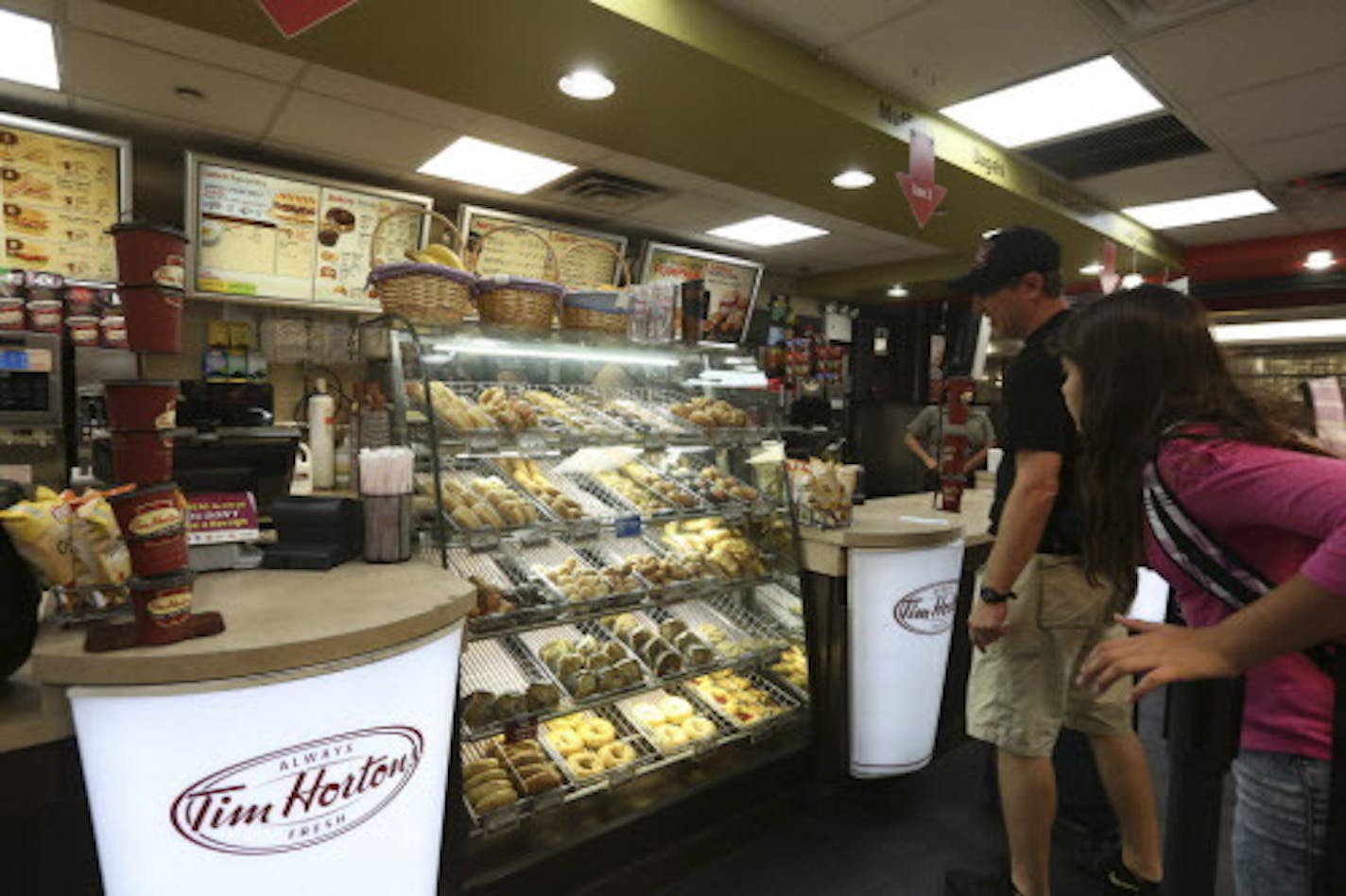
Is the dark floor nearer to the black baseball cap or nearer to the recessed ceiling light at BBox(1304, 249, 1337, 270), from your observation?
the black baseball cap

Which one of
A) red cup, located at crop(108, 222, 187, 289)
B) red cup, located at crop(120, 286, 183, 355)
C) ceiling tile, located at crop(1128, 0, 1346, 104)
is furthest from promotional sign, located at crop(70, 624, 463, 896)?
ceiling tile, located at crop(1128, 0, 1346, 104)

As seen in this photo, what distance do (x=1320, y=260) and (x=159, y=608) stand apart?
28.5ft

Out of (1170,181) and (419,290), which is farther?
(1170,181)

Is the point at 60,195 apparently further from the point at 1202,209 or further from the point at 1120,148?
the point at 1202,209

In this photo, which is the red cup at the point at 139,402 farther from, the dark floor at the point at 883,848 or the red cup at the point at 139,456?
the dark floor at the point at 883,848

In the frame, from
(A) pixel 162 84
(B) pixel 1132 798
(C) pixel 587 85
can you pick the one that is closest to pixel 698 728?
(B) pixel 1132 798

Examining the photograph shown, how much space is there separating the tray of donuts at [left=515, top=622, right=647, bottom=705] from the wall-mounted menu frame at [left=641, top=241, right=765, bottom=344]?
4268 millimetres

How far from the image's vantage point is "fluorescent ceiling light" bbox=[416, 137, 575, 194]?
4676 mm

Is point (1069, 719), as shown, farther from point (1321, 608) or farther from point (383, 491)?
point (383, 491)

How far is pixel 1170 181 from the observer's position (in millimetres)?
5305

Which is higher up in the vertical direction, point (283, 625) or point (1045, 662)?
point (283, 625)

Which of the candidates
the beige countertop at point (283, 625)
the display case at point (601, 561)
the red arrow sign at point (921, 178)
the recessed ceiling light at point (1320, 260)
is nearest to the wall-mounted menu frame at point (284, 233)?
the display case at point (601, 561)

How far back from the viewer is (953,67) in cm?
371

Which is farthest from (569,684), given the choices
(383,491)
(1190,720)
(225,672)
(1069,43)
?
(1069,43)
